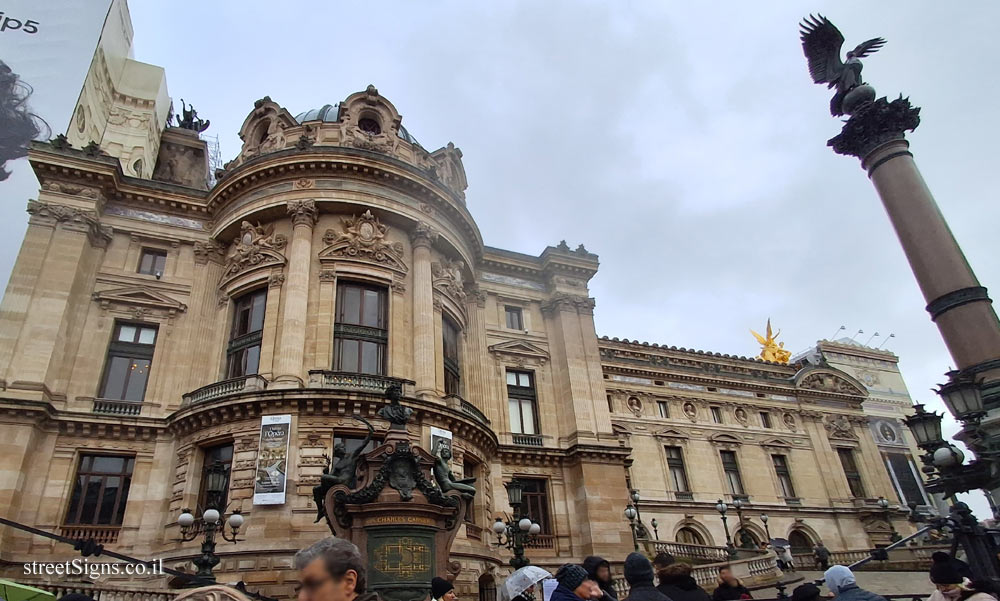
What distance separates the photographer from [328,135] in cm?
2894

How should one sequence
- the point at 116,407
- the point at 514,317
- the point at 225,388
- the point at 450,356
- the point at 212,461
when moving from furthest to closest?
the point at 514,317
the point at 450,356
the point at 116,407
the point at 225,388
the point at 212,461

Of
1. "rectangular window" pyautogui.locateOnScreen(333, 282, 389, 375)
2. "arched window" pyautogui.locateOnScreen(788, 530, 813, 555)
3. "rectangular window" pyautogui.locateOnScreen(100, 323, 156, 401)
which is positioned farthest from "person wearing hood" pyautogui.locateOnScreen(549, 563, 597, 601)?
"arched window" pyautogui.locateOnScreen(788, 530, 813, 555)

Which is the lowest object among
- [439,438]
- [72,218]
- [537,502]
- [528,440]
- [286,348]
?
[537,502]

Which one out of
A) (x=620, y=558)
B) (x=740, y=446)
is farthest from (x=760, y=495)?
(x=620, y=558)

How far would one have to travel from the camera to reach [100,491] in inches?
897

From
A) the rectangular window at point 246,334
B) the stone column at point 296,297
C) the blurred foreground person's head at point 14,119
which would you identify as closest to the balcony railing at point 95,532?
the rectangular window at point 246,334

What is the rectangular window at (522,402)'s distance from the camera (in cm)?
3155

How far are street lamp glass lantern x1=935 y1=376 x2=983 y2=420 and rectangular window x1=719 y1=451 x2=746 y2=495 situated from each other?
3212 cm

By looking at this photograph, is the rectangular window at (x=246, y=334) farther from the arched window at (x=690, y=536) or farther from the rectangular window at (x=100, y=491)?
the arched window at (x=690, y=536)

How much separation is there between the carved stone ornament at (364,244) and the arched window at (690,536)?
79.6ft

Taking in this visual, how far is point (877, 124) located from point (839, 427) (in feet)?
126

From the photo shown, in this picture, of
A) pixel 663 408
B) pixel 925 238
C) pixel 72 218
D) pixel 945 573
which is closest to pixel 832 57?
pixel 925 238

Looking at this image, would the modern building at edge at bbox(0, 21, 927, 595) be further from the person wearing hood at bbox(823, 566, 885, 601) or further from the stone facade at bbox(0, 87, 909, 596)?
the person wearing hood at bbox(823, 566, 885, 601)

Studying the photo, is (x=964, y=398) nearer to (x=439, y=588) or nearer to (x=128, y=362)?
(x=439, y=588)
